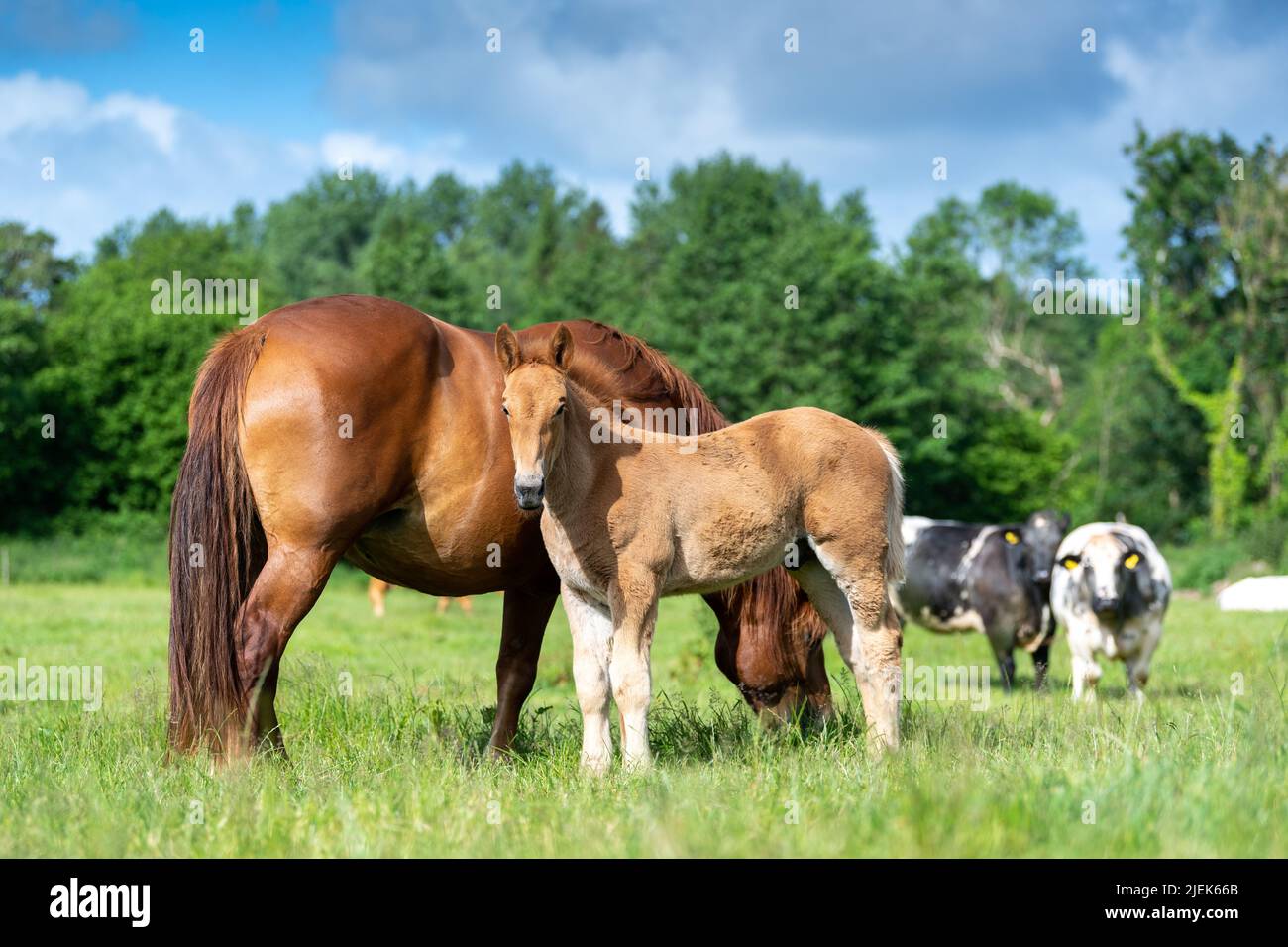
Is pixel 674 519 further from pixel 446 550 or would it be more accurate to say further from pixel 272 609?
pixel 272 609

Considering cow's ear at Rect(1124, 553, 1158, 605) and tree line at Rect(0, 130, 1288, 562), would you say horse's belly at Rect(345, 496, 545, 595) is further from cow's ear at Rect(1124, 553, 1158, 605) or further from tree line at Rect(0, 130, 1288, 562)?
tree line at Rect(0, 130, 1288, 562)

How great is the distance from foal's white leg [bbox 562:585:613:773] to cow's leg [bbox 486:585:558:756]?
1112 mm

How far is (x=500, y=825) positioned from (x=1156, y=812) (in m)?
2.28

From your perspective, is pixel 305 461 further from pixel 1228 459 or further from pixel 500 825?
pixel 1228 459

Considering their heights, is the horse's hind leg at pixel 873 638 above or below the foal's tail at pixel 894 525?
below

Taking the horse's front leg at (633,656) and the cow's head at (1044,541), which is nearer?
the horse's front leg at (633,656)

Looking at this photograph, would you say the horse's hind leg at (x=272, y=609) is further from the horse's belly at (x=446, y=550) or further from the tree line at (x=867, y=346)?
the tree line at (x=867, y=346)

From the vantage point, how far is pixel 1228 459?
4022 centimetres

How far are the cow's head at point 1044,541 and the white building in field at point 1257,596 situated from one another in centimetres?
1159

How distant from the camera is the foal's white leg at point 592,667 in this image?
5.58 m

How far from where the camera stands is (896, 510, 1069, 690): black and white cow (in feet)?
45.5

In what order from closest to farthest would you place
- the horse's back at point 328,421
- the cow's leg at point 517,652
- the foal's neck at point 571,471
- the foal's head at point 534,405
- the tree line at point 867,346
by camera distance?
1. the foal's head at point 534,405
2. the foal's neck at point 571,471
3. the horse's back at point 328,421
4. the cow's leg at point 517,652
5. the tree line at point 867,346

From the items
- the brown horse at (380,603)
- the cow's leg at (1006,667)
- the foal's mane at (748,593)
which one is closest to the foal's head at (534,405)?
the foal's mane at (748,593)
